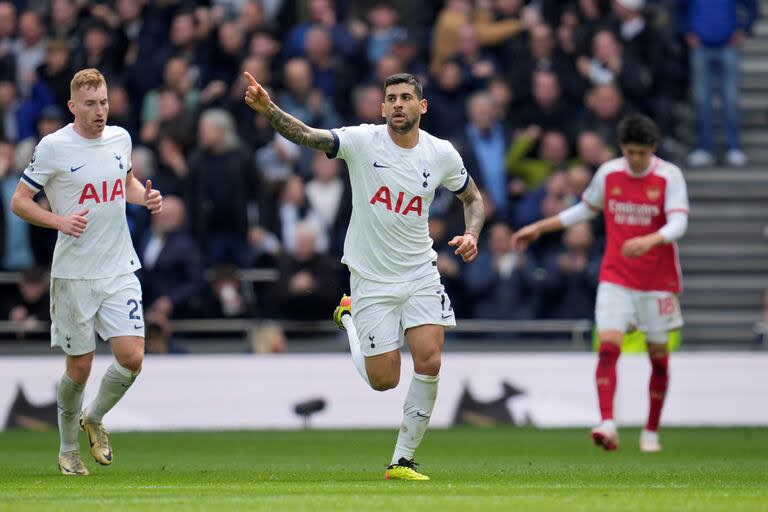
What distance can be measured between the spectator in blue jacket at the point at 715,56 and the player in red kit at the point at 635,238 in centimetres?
714

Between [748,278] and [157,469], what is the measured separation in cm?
1159

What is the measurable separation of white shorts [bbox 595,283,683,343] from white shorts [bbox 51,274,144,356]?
4882 mm

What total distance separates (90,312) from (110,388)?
633 millimetres

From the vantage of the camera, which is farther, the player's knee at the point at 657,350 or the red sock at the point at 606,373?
the player's knee at the point at 657,350

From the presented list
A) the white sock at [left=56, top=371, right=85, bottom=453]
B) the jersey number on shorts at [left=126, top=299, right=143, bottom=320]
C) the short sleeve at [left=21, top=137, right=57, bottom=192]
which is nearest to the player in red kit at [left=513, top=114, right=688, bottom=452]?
the jersey number on shorts at [left=126, top=299, right=143, bottom=320]

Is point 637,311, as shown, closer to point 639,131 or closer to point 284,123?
point 639,131

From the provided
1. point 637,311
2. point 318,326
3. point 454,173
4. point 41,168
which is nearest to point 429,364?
point 454,173

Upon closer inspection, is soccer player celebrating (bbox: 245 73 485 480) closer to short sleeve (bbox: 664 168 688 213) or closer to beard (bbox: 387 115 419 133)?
beard (bbox: 387 115 419 133)

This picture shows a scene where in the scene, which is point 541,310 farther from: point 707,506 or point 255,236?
point 707,506

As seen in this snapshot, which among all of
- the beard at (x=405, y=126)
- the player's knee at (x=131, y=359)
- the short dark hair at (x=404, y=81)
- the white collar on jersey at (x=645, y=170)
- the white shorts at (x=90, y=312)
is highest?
the short dark hair at (x=404, y=81)

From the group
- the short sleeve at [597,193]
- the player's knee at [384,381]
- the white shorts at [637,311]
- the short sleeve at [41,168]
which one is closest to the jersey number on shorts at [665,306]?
the white shorts at [637,311]

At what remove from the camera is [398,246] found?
12.6m

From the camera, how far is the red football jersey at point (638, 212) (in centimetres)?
1605

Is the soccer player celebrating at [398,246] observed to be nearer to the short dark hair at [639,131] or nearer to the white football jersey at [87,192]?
the white football jersey at [87,192]
